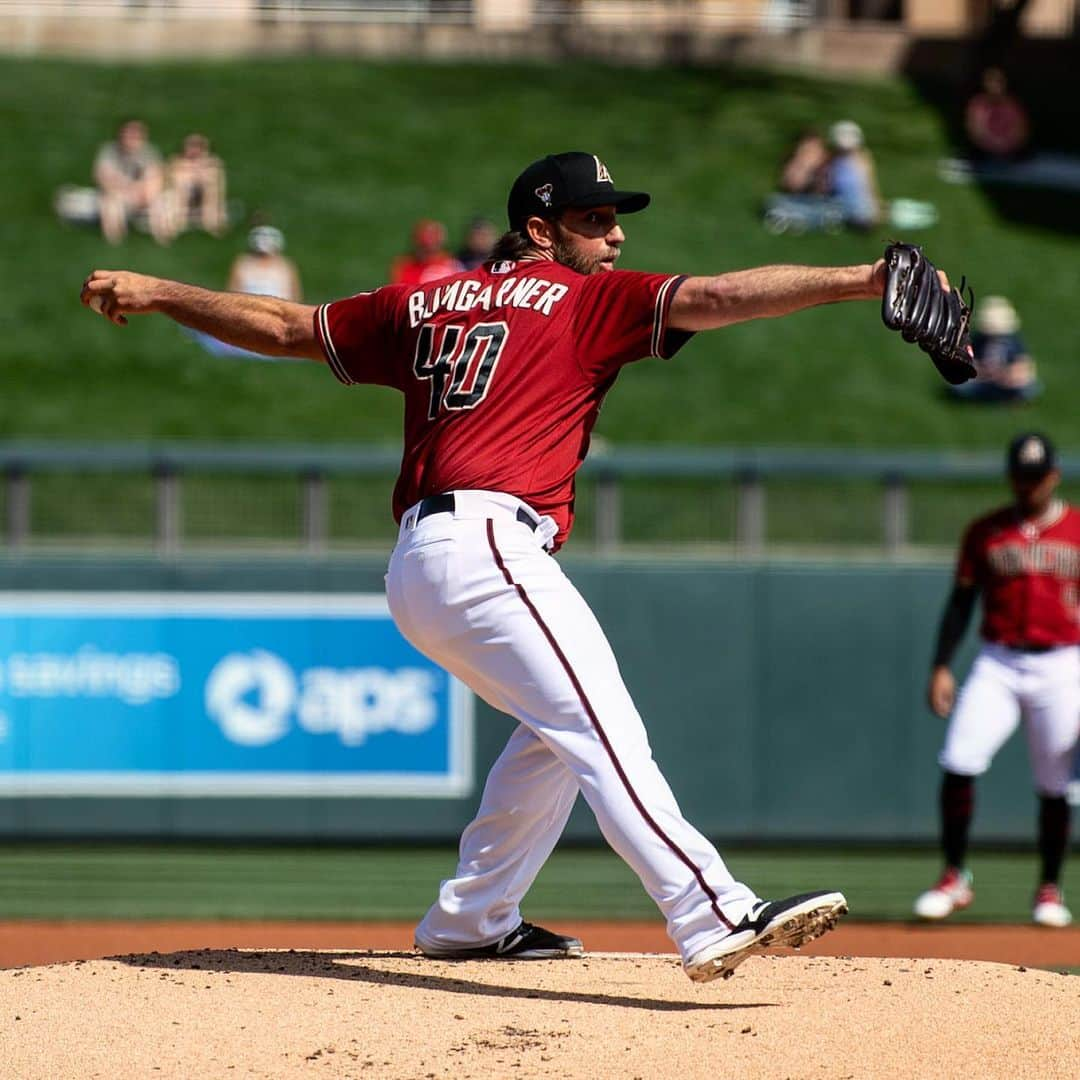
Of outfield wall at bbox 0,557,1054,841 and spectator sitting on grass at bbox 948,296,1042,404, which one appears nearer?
outfield wall at bbox 0,557,1054,841

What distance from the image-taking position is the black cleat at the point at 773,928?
4410 millimetres

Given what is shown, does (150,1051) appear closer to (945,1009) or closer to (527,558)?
(527,558)

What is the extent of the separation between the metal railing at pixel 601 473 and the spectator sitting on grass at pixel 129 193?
8168 millimetres

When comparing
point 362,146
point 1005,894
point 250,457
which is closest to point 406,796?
point 250,457

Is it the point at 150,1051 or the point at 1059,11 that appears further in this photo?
the point at 1059,11

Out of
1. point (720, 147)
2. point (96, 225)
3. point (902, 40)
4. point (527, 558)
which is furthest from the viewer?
point (902, 40)

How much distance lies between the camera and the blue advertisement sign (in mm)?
10812

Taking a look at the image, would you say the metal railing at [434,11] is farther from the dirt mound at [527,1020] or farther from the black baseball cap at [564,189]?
the dirt mound at [527,1020]

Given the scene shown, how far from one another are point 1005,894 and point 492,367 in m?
5.77

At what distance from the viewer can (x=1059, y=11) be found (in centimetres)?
2662

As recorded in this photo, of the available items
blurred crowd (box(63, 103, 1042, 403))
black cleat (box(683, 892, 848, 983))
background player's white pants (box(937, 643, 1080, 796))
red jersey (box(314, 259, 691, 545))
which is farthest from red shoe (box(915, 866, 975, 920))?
blurred crowd (box(63, 103, 1042, 403))

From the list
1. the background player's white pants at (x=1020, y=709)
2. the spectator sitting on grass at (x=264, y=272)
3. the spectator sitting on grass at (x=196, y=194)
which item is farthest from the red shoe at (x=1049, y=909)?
the spectator sitting on grass at (x=196, y=194)

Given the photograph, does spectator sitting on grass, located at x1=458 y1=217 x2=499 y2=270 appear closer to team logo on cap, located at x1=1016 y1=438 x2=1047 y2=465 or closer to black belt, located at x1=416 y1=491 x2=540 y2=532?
team logo on cap, located at x1=1016 y1=438 x2=1047 y2=465

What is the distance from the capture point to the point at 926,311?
14.2 feet
